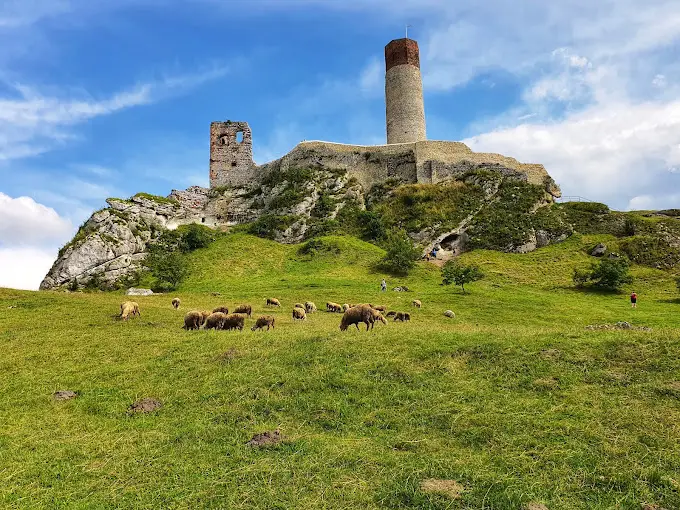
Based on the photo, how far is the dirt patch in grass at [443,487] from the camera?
8.00 meters

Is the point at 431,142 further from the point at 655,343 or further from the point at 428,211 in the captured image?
the point at 655,343

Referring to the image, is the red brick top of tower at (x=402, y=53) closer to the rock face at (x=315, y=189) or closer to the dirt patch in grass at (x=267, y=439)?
the rock face at (x=315, y=189)

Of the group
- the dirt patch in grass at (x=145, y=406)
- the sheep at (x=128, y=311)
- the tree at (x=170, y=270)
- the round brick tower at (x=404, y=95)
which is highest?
the round brick tower at (x=404, y=95)

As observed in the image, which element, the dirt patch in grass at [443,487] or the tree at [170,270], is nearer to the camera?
the dirt patch in grass at [443,487]

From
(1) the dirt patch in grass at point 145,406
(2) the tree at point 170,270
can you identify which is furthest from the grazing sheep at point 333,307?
(2) the tree at point 170,270

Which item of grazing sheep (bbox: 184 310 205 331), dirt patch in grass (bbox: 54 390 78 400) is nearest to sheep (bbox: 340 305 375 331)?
grazing sheep (bbox: 184 310 205 331)

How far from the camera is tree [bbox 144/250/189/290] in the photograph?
4244cm

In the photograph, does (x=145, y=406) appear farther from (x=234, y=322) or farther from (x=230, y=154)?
(x=230, y=154)

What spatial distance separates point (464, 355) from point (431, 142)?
177 feet

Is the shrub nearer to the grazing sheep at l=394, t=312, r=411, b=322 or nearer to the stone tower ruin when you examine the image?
the grazing sheep at l=394, t=312, r=411, b=322

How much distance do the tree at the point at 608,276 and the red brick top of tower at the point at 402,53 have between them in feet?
129

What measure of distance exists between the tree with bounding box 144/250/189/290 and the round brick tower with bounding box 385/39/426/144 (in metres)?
34.4

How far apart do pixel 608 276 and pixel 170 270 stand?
37843 millimetres

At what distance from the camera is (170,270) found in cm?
4303
